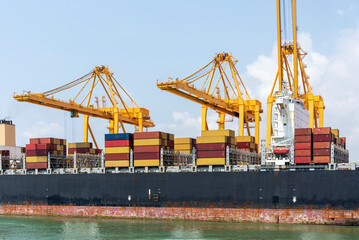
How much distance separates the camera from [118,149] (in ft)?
173

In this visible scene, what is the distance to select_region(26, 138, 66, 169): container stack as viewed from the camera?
190 ft

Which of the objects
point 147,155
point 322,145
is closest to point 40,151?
point 147,155

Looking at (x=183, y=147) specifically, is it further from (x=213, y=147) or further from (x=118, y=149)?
(x=213, y=147)

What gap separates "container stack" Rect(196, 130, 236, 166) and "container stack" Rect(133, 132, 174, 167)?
427cm

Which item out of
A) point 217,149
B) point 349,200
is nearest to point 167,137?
point 217,149

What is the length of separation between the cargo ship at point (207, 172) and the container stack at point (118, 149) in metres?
0.11

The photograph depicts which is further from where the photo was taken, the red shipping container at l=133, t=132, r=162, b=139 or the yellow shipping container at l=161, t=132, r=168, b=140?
the yellow shipping container at l=161, t=132, r=168, b=140

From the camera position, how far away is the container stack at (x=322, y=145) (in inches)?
1737

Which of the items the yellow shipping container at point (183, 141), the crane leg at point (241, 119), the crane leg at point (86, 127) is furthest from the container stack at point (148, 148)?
the crane leg at point (86, 127)

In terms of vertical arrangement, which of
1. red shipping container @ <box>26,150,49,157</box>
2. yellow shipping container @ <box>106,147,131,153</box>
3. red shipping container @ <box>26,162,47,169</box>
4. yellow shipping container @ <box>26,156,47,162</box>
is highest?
yellow shipping container @ <box>106,147,131,153</box>

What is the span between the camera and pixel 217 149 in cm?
4847

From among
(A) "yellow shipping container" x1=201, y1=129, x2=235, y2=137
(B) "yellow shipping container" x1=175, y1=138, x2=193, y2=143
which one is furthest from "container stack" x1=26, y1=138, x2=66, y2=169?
(A) "yellow shipping container" x1=201, y1=129, x2=235, y2=137

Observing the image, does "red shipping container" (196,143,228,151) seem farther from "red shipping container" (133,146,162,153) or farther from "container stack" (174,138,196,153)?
"container stack" (174,138,196,153)

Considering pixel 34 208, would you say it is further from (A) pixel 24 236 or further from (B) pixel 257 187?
(B) pixel 257 187
